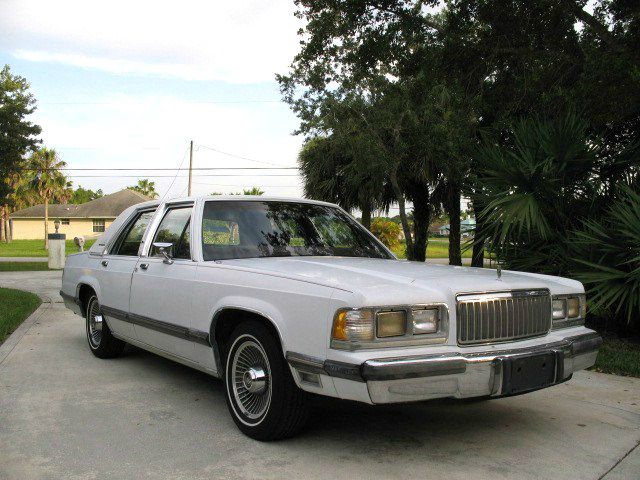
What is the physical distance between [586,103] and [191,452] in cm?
726

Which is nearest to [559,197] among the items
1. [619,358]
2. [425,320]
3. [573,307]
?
[619,358]

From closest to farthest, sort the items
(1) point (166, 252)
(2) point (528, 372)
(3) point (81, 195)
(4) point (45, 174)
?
(2) point (528, 372) < (1) point (166, 252) < (4) point (45, 174) < (3) point (81, 195)

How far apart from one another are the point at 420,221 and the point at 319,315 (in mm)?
20601

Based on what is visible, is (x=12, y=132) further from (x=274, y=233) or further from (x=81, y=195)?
(x=81, y=195)

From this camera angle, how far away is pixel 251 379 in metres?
3.98

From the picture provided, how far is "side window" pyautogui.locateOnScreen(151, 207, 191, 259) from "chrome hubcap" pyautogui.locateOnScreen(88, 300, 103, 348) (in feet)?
4.74

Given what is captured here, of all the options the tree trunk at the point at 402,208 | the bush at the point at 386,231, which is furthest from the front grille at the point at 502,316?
the bush at the point at 386,231

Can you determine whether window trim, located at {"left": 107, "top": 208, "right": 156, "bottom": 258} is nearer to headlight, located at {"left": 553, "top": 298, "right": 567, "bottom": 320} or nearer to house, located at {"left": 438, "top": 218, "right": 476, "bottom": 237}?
headlight, located at {"left": 553, "top": 298, "right": 567, "bottom": 320}

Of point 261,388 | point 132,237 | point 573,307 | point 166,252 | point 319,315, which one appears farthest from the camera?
point 132,237

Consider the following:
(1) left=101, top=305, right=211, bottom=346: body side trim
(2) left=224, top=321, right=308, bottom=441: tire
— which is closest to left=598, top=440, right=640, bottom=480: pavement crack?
(2) left=224, top=321, right=308, bottom=441: tire

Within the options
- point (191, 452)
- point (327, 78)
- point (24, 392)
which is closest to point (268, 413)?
point (191, 452)

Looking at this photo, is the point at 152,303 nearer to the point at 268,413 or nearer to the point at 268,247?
the point at 268,247

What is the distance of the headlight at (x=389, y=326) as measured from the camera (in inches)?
133

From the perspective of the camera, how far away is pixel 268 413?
12.6 feet
